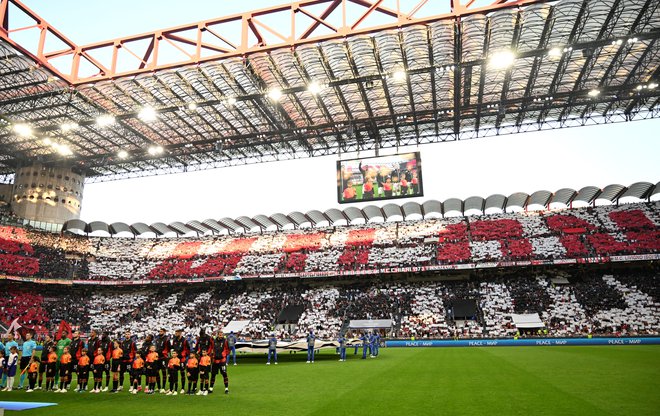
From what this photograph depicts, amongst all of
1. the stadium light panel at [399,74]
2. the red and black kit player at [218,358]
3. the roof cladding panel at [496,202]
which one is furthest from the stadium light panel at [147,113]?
the roof cladding panel at [496,202]

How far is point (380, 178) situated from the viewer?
34000 millimetres

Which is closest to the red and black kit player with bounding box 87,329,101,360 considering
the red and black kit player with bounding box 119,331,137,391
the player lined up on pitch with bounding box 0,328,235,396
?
the player lined up on pitch with bounding box 0,328,235,396

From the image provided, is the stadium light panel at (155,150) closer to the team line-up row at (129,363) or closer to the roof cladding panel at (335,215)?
the roof cladding panel at (335,215)

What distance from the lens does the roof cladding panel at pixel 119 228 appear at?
190ft

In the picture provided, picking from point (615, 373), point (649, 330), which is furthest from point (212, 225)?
point (615, 373)

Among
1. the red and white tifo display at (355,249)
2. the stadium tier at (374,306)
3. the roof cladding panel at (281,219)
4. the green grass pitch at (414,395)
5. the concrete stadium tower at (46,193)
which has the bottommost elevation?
the green grass pitch at (414,395)

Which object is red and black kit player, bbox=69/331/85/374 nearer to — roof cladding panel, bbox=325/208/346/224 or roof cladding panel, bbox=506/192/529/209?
roof cladding panel, bbox=325/208/346/224

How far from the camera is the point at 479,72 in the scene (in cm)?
2872

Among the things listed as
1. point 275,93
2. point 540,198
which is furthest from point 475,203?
point 275,93

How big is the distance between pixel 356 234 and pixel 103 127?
2888 cm

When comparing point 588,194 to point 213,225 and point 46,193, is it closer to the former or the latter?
point 213,225

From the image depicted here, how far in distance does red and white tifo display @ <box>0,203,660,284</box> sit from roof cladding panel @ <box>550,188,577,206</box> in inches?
52.4

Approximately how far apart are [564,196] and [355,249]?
903 inches

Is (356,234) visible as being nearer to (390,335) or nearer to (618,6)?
(390,335)
